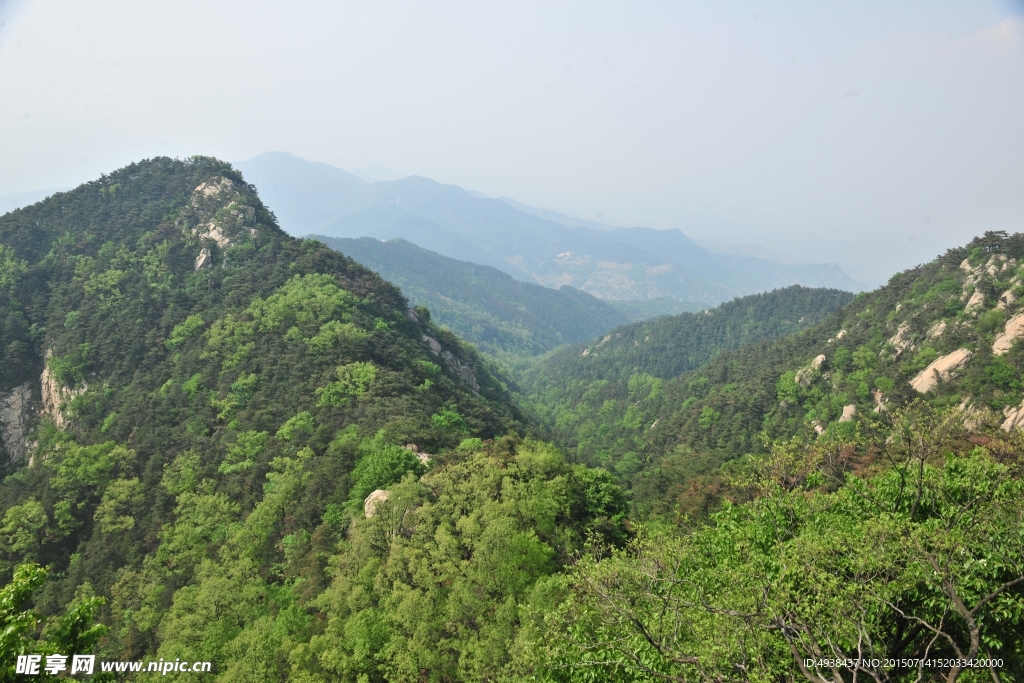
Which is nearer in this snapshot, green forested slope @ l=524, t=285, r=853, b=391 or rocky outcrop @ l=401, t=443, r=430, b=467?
rocky outcrop @ l=401, t=443, r=430, b=467

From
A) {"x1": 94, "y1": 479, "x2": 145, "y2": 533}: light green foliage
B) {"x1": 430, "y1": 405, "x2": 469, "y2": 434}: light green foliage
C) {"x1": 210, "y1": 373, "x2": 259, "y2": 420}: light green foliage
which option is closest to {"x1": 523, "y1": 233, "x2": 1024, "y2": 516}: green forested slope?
{"x1": 430, "y1": 405, "x2": 469, "y2": 434}: light green foliage

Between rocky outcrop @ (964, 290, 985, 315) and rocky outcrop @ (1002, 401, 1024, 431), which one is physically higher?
rocky outcrop @ (964, 290, 985, 315)

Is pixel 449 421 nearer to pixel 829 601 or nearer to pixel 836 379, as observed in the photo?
pixel 829 601

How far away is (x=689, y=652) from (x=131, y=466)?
142ft

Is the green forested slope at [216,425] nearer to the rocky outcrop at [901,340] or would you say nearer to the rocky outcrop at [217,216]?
the rocky outcrop at [217,216]

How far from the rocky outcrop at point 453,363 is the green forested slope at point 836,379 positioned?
62.0 ft

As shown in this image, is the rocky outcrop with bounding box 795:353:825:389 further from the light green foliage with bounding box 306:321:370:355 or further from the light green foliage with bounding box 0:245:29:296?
the light green foliage with bounding box 0:245:29:296

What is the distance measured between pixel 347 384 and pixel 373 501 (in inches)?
684

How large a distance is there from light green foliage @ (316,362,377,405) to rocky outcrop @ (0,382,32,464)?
33360 mm

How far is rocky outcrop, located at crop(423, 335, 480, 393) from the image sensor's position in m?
59.6

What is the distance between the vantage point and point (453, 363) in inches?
2445

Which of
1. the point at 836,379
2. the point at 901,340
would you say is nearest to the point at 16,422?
the point at 836,379

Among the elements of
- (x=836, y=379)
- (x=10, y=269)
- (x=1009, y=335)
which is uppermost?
(x=10, y=269)

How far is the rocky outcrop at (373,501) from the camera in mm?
25655
